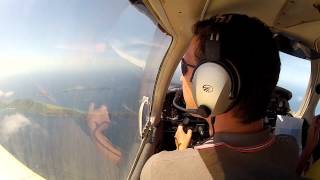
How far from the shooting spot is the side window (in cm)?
322

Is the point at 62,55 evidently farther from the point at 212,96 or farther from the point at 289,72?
the point at 289,72

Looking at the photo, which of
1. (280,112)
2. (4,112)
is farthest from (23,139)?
(280,112)

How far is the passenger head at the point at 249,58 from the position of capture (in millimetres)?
1579

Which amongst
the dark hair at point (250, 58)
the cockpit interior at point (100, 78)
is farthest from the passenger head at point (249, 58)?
the cockpit interior at point (100, 78)

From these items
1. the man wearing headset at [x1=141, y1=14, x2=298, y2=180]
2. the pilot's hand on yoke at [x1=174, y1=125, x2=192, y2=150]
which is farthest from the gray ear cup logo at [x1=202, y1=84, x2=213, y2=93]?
the pilot's hand on yoke at [x1=174, y1=125, x2=192, y2=150]

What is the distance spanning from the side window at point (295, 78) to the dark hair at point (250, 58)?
1.48 m

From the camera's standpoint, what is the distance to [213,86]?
5.10 ft

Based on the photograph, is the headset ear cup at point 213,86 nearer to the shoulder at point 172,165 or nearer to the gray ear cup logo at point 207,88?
the gray ear cup logo at point 207,88

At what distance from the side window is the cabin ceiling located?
2.05 ft

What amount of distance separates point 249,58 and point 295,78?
194 cm

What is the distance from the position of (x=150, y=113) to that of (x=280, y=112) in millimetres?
971

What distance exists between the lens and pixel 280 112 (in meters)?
3.27

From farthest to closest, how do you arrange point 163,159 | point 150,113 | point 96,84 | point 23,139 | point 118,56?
point 150,113 → point 118,56 → point 96,84 → point 23,139 → point 163,159

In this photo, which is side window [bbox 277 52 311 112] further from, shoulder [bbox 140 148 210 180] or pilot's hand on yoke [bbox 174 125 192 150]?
shoulder [bbox 140 148 210 180]
